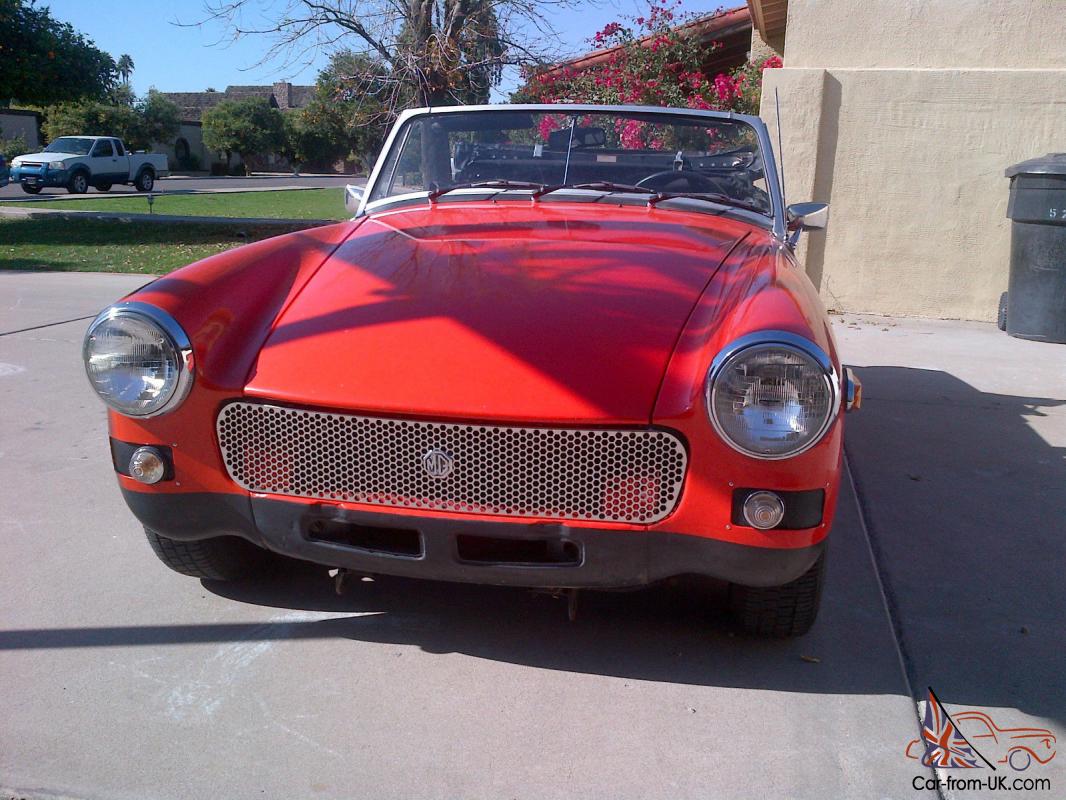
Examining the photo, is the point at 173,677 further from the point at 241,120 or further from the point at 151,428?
the point at 241,120

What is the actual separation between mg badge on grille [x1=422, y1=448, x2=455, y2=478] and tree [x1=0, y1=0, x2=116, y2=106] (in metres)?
17.5

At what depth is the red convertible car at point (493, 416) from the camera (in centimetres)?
233

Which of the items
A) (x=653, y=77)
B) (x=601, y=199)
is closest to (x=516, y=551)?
(x=601, y=199)

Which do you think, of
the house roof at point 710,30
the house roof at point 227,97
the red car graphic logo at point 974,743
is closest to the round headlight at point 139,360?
the red car graphic logo at point 974,743

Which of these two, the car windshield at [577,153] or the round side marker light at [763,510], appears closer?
the round side marker light at [763,510]

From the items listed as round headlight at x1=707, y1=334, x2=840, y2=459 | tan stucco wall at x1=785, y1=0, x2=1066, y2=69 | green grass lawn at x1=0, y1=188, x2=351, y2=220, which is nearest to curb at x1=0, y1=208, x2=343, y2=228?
green grass lawn at x1=0, y1=188, x2=351, y2=220

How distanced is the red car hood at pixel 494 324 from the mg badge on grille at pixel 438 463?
100 millimetres

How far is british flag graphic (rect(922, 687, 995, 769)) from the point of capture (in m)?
2.31

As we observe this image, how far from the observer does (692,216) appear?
11.6ft

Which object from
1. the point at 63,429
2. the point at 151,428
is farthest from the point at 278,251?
the point at 63,429

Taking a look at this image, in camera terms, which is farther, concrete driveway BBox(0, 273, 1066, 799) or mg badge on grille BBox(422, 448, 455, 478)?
mg badge on grille BBox(422, 448, 455, 478)

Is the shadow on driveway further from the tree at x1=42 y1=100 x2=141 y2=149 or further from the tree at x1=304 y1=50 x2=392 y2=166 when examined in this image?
the tree at x1=42 y1=100 x2=141 y2=149

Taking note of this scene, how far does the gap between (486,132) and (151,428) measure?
2065mm

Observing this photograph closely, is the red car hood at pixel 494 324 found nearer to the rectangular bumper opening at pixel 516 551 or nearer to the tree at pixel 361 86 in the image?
the rectangular bumper opening at pixel 516 551
